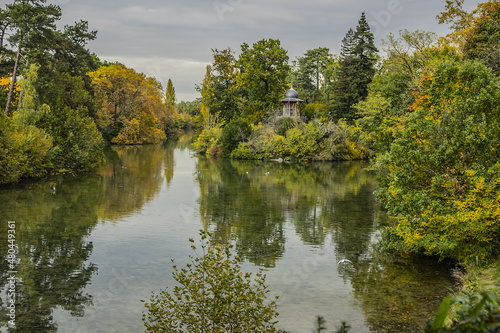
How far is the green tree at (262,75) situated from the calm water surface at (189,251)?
1169 inches

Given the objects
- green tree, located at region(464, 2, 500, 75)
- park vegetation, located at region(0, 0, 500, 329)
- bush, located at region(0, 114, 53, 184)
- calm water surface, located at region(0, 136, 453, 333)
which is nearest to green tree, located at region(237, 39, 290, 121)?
park vegetation, located at region(0, 0, 500, 329)

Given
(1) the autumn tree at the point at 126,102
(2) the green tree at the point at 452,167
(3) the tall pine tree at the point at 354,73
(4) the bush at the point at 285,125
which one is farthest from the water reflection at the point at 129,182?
(3) the tall pine tree at the point at 354,73

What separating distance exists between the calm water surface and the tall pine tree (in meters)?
31.8

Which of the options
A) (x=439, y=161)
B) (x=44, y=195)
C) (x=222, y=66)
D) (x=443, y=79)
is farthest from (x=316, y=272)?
(x=222, y=66)

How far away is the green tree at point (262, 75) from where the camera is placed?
58719 millimetres

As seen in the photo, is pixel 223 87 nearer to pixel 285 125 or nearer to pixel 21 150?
pixel 285 125

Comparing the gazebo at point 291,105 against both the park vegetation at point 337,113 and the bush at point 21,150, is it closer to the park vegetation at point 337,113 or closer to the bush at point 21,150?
the park vegetation at point 337,113

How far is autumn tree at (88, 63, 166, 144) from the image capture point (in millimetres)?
65750

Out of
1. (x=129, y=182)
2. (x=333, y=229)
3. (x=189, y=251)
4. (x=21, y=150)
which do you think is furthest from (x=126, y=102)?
(x=189, y=251)

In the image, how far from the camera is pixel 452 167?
12.5 meters

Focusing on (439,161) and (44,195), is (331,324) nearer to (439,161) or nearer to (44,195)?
(439,161)

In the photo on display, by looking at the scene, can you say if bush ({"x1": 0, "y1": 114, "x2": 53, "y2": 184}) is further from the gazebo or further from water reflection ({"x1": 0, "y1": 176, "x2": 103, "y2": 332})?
the gazebo

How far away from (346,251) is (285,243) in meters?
2.32

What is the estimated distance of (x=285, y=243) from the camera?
16.4 metres
